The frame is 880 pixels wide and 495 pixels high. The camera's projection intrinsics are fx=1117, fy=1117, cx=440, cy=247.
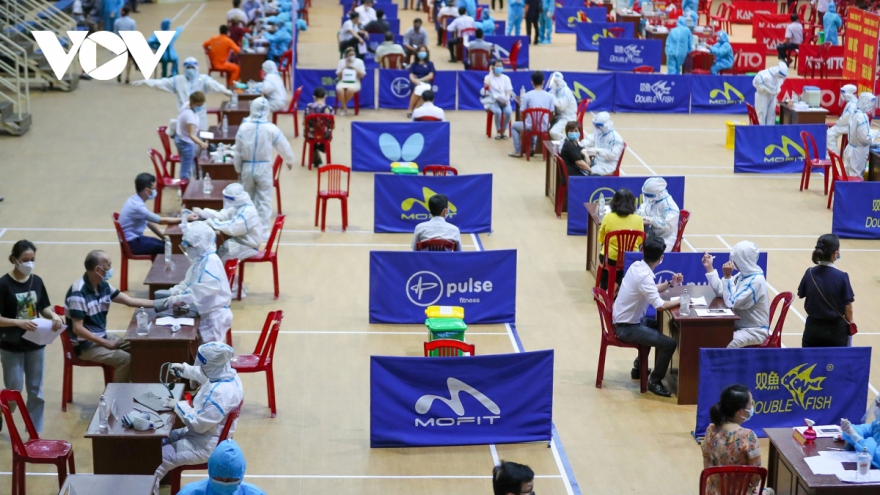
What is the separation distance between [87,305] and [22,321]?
76cm

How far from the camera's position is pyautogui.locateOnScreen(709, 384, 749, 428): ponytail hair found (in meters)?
8.26

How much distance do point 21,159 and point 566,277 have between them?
1077 cm

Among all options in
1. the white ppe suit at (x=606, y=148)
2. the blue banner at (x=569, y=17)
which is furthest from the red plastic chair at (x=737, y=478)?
the blue banner at (x=569, y=17)

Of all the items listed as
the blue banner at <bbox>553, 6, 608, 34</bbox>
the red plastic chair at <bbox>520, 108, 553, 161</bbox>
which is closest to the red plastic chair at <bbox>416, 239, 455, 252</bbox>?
the red plastic chair at <bbox>520, 108, 553, 161</bbox>

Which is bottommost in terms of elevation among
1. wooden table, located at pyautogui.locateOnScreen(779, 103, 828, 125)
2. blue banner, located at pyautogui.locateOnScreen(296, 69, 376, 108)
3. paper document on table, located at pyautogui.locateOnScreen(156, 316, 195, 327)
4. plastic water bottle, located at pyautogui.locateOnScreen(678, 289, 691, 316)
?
paper document on table, located at pyautogui.locateOnScreen(156, 316, 195, 327)

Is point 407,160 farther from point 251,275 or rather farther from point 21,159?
point 21,159

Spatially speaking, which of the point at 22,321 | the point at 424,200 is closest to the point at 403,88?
the point at 424,200

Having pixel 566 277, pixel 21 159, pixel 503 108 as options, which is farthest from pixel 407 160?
pixel 21 159

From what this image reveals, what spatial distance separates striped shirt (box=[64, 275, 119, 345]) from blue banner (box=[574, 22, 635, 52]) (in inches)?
Result: 980

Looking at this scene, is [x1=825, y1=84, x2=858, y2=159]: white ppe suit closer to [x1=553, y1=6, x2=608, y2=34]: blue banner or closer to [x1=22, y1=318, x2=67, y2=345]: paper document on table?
[x1=22, y1=318, x2=67, y2=345]: paper document on table

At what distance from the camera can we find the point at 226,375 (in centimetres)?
895

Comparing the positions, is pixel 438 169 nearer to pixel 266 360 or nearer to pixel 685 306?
pixel 685 306

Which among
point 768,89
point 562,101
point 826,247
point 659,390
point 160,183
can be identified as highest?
point 768,89

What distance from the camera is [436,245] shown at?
13219mm
